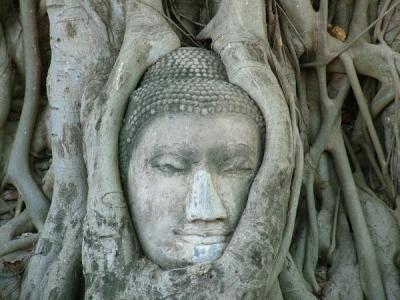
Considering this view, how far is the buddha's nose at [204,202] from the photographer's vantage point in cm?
206

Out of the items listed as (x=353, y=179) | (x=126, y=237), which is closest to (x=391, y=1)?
(x=353, y=179)

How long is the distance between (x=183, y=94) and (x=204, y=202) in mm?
402

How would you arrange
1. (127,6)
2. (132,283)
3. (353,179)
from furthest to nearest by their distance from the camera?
(353,179), (127,6), (132,283)

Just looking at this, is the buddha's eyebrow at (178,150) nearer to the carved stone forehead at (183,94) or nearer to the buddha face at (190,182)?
the buddha face at (190,182)

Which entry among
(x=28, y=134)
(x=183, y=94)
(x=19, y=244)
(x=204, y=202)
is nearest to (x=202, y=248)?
(x=204, y=202)

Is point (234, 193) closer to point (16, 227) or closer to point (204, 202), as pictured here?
point (204, 202)

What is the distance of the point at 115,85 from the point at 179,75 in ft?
0.82

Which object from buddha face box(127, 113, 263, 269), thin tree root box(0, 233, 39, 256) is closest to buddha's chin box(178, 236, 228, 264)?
buddha face box(127, 113, 263, 269)

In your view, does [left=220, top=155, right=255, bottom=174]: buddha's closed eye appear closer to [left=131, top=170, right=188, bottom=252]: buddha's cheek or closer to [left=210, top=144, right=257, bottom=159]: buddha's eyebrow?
[left=210, top=144, right=257, bottom=159]: buddha's eyebrow

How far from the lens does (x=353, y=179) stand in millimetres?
2891

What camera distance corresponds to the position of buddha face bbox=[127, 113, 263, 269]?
2086mm

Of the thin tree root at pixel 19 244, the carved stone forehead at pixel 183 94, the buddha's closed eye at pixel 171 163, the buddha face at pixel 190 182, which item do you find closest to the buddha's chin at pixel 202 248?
the buddha face at pixel 190 182

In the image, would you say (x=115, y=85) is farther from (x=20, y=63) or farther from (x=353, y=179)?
(x=353, y=179)

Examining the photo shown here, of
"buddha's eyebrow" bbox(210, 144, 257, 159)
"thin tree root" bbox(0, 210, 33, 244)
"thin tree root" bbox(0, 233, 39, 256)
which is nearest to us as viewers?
"buddha's eyebrow" bbox(210, 144, 257, 159)
